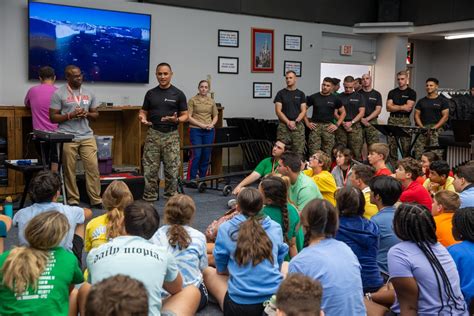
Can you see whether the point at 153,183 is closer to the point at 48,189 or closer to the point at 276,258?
the point at 48,189

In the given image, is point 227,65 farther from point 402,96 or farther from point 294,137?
point 402,96

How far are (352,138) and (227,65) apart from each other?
236cm

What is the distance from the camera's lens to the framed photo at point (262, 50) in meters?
9.60

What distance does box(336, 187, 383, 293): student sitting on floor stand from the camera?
10.6 ft

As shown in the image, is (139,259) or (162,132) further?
(162,132)

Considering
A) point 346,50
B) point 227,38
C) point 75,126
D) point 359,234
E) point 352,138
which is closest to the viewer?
point 359,234

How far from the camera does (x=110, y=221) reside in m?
3.31

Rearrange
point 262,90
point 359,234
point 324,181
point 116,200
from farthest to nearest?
point 262,90, point 324,181, point 116,200, point 359,234

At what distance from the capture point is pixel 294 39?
10.1 m

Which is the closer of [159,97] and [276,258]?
[276,258]

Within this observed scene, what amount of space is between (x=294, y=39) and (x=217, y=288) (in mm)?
7448

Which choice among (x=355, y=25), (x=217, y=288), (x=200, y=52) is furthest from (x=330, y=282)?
(x=355, y=25)


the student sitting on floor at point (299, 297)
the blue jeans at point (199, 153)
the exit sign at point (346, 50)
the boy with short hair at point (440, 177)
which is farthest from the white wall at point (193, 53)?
the student sitting on floor at point (299, 297)

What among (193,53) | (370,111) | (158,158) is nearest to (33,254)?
(158,158)
